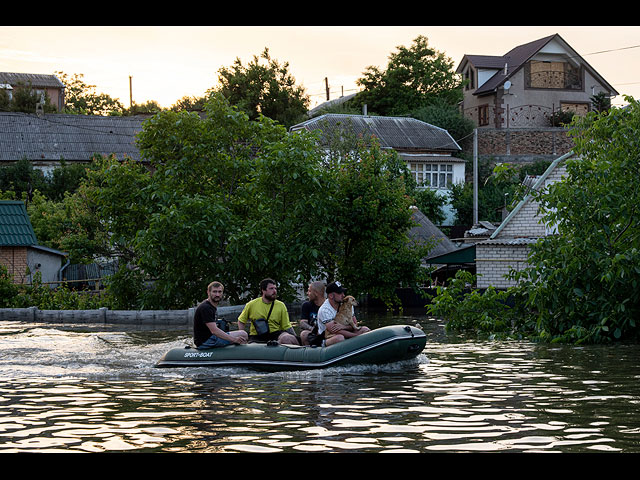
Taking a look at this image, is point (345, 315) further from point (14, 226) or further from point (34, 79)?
point (34, 79)

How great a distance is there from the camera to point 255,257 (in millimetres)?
25547

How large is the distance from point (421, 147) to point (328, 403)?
1796 inches

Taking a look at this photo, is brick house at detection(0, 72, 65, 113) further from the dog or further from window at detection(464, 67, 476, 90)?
the dog

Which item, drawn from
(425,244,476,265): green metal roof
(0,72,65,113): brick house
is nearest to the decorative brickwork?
(425,244,476,265): green metal roof

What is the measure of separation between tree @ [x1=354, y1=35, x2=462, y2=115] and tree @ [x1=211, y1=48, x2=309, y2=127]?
23.0ft

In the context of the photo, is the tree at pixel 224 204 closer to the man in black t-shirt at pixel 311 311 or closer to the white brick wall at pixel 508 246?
the white brick wall at pixel 508 246

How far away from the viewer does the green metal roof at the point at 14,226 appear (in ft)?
102

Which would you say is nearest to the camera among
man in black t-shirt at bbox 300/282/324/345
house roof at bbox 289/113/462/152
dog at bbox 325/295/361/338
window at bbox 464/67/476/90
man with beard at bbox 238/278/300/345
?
dog at bbox 325/295/361/338

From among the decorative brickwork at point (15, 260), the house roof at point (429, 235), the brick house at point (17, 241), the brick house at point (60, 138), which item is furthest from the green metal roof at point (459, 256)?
the brick house at point (60, 138)

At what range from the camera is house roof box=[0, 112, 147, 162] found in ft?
181

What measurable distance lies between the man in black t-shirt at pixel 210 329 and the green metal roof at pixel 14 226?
61.9 ft

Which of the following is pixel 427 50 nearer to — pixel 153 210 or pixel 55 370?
pixel 153 210

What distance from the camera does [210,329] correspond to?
1438 centimetres
